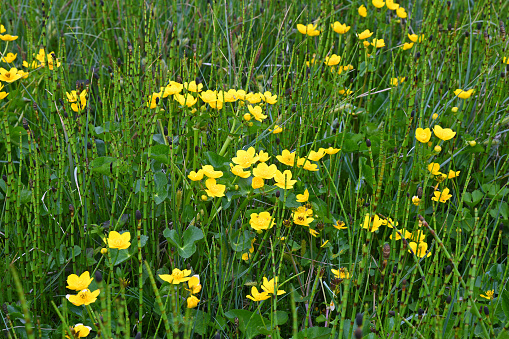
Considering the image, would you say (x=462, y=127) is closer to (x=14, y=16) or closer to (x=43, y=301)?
(x=43, y=301)

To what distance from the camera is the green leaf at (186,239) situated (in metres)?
1.46

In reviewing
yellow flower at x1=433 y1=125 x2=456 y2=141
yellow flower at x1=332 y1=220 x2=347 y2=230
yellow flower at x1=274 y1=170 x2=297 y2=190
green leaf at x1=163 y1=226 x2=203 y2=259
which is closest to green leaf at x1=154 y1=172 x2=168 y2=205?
green leaf at x1=163 y1=226 x2=203 y2=259

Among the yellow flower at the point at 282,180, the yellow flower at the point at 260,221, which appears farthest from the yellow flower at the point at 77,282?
the yellow flower at the point at 282,180

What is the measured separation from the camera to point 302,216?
5.24 ft

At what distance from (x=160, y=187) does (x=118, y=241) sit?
0.31 meters

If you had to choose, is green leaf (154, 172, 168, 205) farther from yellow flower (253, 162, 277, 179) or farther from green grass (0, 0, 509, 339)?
yellow flower (253, 162, 277, 179)

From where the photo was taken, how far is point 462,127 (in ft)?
7.44

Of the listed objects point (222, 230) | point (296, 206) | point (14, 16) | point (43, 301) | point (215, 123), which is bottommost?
point (43, 301)

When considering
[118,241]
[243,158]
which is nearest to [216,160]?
[243,158]

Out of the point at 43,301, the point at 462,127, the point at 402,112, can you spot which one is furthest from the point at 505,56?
the point at 43,301

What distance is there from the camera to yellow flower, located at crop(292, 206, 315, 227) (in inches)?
61.9

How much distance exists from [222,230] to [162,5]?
6.84 ft

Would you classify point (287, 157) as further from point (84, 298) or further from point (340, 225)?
point (84, 298)

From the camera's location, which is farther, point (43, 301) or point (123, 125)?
point (123, 125)
